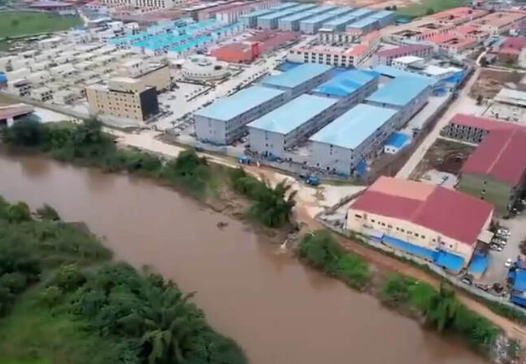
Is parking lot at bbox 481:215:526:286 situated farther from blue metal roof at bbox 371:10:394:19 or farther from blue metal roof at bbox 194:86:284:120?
blue metal roof at bbox 371:10:394:19

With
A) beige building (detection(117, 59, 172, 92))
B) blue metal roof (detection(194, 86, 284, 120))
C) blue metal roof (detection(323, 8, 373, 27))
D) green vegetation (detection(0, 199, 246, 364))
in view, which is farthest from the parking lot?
blue metal roof (detection(323, 8, 373, 27))

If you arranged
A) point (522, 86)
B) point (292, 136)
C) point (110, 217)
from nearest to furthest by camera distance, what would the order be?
point (110, 217), point (292, 136), point (522, 86)

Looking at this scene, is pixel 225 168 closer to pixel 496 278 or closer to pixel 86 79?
pixel 496 278

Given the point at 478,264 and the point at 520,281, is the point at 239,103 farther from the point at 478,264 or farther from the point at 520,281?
the point at 520,281

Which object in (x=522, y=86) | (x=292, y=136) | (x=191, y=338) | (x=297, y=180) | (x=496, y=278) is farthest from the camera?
(x=522, y=86)

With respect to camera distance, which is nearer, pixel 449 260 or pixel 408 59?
pixel 449 260

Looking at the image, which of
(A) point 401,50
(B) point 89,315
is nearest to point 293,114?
(B) point 89,315

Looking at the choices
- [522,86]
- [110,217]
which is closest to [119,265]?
[110,217]
